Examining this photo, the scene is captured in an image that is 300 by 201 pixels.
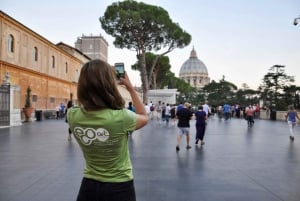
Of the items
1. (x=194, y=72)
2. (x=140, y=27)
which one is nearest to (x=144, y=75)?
(x=140, y=27)

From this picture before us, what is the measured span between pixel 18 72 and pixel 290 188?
2404 cm

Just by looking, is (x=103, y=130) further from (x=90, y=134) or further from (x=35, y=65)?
(x=35, y=65)

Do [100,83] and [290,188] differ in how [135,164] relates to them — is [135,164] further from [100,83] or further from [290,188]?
[100,83]

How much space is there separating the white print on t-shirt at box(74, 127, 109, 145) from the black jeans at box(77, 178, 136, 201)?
0.27m

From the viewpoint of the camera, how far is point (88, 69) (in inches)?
72.4

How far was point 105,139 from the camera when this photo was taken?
184 cm

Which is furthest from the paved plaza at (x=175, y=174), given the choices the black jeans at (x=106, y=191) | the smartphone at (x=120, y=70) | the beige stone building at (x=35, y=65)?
the beige stone building at (x=35, y=65)

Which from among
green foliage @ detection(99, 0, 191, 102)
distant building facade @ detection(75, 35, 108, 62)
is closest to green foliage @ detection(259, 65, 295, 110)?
green foliage @ detection(99, 0, 191, 102)

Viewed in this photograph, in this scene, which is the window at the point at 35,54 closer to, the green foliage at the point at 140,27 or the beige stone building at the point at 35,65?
the beige stone building at the point at 35,65

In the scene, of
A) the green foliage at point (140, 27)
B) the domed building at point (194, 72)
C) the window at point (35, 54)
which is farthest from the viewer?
the domed building at point (194, 72)

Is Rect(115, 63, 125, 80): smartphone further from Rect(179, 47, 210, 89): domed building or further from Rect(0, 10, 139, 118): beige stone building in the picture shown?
Rect(179, 47, 210, 89): domed building

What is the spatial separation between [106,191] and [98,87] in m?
0.65

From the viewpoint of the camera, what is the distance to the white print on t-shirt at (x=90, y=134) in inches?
72.5

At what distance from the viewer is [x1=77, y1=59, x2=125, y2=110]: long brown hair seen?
1804mm
